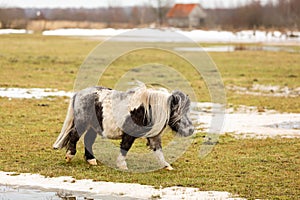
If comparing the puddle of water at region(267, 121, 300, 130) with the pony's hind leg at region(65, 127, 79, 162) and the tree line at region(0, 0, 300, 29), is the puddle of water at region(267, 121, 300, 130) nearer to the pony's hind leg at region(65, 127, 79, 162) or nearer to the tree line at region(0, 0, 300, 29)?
the pony's hind leg at region(65, 127, 79, 162)

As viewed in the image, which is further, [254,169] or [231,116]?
[231,116]

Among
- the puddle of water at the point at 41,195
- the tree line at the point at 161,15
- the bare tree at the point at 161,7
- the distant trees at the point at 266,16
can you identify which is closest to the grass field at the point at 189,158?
the puddle of water at the point at 41,195

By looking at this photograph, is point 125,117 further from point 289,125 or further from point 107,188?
point 289,125

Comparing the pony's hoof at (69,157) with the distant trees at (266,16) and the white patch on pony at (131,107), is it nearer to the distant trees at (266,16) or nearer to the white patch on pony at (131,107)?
the white patch on pony at (131,107)

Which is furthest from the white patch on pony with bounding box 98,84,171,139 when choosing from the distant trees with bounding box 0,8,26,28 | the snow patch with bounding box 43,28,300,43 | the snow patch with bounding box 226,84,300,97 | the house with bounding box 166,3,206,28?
the house with bounding box 166,3,206,28

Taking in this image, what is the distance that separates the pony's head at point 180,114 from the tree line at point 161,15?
48010mm

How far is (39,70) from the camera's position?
2666 cm

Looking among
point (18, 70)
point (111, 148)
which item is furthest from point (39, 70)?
point (111, 148)

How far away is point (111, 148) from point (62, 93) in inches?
331

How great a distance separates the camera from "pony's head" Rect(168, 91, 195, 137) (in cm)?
943

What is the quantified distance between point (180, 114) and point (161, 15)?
84435 mm

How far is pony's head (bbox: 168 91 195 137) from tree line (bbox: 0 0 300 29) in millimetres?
48010

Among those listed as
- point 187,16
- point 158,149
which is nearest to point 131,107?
point 158,149

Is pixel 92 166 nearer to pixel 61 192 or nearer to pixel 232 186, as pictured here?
pixel 61 192
